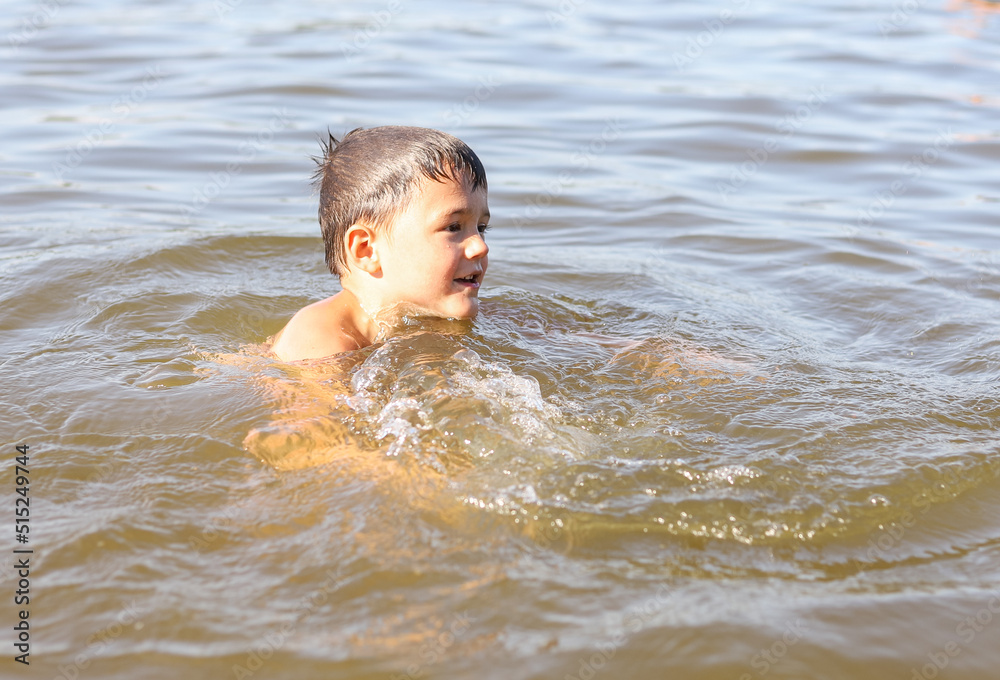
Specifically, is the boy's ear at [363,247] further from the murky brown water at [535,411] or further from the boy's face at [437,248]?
the murky brown water at [535,411]

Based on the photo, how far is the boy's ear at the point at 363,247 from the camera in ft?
14.5

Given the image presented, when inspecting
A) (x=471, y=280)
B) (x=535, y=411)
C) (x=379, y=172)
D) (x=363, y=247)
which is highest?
(x=379, y=172)

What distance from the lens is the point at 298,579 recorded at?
2742mm

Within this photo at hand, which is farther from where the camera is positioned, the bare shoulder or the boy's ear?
the boy's ear

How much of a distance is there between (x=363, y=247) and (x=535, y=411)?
49.5 inches

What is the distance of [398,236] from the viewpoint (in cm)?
433

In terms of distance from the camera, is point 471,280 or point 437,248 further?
point 471,280

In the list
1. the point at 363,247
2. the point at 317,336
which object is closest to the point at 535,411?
the point at 317,336

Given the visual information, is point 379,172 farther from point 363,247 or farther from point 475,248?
point 475,248

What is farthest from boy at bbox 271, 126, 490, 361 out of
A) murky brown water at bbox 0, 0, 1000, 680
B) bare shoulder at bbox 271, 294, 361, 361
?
murky brown water at bbox 0, 0, 1000, 680

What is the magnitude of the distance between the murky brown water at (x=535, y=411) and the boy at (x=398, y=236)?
16 centimetres

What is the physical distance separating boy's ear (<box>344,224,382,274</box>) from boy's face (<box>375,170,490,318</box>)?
0.03 m

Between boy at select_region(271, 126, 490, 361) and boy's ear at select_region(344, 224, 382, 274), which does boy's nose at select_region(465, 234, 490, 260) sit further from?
boy's ear at select_region(344, 224, 382, 274)

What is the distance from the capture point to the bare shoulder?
13.7 ft
